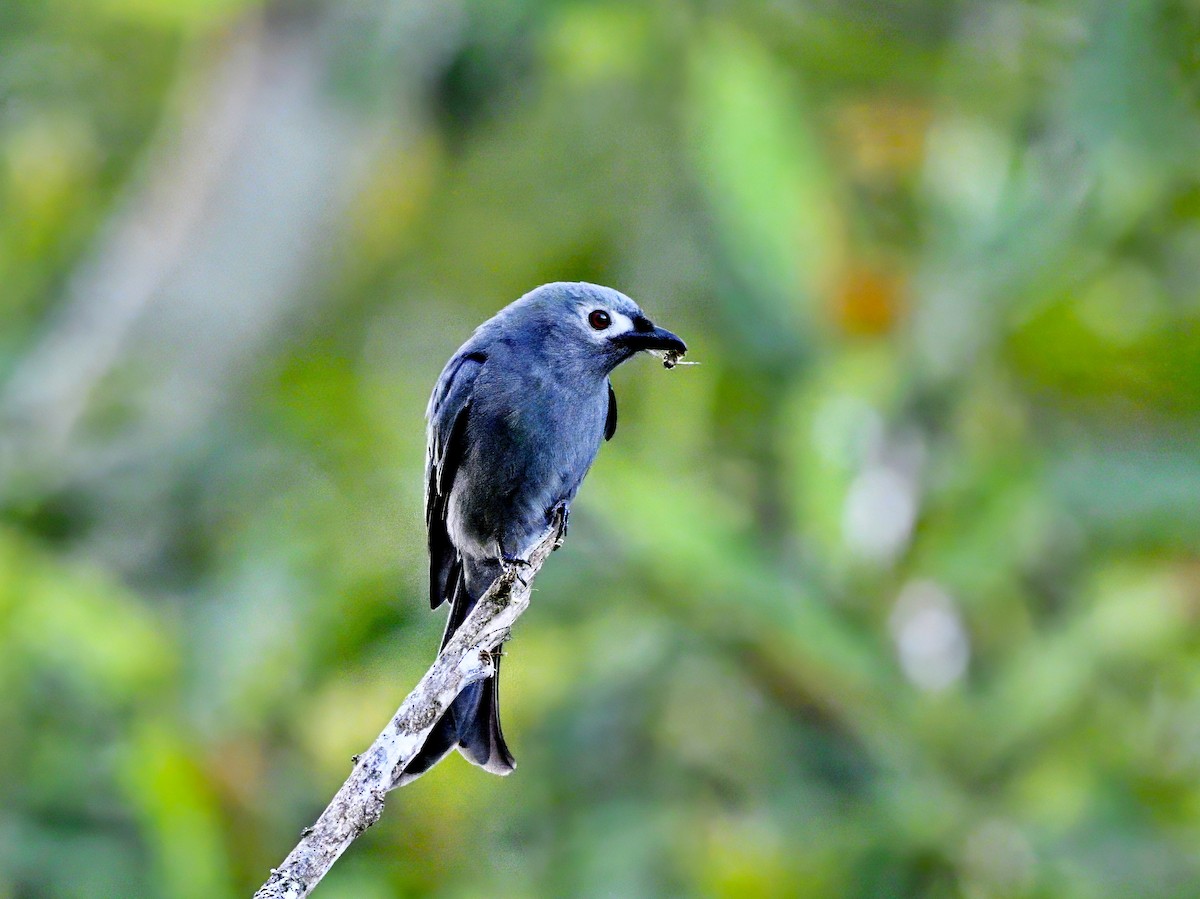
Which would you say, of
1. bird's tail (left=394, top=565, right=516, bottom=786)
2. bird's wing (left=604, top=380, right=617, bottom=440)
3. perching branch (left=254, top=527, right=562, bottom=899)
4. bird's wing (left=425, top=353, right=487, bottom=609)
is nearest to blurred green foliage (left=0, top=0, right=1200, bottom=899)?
bird's wing (left=425, top=353, right=487, bottom=609)

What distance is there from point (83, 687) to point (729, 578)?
330 cm

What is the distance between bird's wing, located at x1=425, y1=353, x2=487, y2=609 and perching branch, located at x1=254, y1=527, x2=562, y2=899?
0.98 m

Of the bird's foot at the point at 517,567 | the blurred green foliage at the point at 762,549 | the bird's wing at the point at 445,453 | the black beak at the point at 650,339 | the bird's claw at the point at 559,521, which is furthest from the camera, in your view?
the blurred green foliage at the point at 762,549

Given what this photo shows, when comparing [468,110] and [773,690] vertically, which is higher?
[468,110]

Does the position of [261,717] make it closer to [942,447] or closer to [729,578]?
[729,578]

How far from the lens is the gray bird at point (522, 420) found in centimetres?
422

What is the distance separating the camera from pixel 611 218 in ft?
41.6

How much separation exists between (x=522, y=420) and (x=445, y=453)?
1.19 feet

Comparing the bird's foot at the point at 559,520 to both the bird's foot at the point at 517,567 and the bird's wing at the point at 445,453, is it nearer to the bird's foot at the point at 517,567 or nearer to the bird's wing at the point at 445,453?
the bird's foot at the point at 517,567

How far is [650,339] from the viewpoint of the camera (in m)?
4.16

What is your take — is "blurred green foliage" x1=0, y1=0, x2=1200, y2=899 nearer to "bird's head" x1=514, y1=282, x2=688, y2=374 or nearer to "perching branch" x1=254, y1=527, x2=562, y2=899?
"bird's head" x1=514, y1=282, x2=688, y2=374

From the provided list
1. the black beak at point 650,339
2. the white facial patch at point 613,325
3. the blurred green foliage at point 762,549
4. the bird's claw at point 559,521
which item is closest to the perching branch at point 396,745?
the bird's claw at point 559,521

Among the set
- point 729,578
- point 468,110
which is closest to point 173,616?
point 729,578

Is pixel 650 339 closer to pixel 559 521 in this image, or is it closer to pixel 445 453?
pixel 559 521
